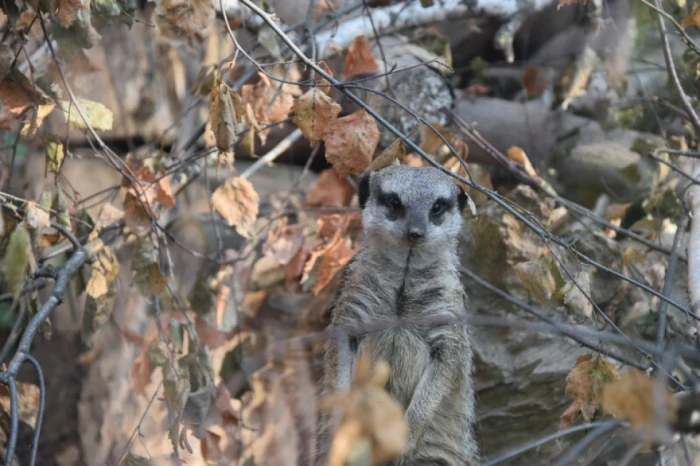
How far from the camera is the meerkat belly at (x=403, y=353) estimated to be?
3.35 metres

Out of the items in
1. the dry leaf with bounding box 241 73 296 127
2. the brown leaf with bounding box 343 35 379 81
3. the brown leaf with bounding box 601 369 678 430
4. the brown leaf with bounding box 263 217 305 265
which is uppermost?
the brown leaf with bounding box 343 35 379 81

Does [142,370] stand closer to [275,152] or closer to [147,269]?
[147,269]

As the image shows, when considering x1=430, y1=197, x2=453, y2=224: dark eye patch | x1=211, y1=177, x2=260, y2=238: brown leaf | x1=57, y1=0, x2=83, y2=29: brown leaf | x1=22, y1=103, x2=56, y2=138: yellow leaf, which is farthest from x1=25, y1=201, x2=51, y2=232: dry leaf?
x1=430, y1=197, x2=453, y2=224: dark eye patch

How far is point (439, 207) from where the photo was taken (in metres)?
3.47

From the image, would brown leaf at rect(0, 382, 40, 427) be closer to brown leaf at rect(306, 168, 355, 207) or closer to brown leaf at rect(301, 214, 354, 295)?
brown leaf at rect(301, 214, 354, 295)

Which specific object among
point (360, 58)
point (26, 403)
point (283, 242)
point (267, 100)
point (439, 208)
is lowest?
point (26, 403)

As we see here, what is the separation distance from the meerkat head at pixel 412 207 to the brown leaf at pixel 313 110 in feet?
2.02

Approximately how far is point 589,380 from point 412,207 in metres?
1.00

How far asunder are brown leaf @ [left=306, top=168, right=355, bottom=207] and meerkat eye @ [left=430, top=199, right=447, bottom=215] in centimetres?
142

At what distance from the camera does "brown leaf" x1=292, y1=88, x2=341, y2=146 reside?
2.91m

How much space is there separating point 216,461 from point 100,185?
8.94ft

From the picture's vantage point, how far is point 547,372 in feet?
14.2

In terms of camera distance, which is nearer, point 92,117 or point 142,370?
point 92,117

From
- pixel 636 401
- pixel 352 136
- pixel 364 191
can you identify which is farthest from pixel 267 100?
pixel 636 401
